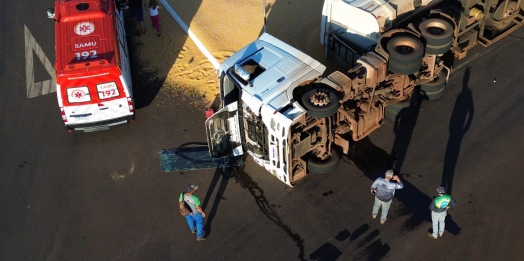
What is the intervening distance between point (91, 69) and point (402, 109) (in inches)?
287

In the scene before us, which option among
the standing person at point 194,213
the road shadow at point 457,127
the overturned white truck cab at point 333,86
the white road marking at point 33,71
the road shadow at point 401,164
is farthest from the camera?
the white road marking at point 33,71

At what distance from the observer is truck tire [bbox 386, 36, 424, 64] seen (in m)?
12.2

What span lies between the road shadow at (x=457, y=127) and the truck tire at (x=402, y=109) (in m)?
1.00

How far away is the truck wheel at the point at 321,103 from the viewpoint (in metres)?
11.0

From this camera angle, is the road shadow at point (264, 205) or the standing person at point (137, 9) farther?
the standing person at point (137, 9)

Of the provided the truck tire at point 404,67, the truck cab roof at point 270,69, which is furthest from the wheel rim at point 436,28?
the truck cab roof at point 270,69

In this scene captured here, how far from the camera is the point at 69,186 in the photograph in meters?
12.9

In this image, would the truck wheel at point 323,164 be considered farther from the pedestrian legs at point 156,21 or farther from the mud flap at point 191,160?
the pedestrian legs at point 156,21

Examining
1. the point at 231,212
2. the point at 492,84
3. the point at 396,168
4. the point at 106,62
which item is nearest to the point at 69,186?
the point at 106,62

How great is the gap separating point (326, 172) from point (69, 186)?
5.86 meters

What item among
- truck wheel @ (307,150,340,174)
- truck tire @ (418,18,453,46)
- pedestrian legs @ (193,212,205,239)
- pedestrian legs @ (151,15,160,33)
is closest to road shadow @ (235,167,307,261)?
Result: truck wheel @ (307,150,340,174)

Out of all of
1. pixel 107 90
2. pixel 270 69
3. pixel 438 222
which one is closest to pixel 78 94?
pixel 107 90

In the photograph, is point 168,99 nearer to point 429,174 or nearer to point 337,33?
point 337,33

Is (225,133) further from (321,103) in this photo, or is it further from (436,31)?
(436,31)
